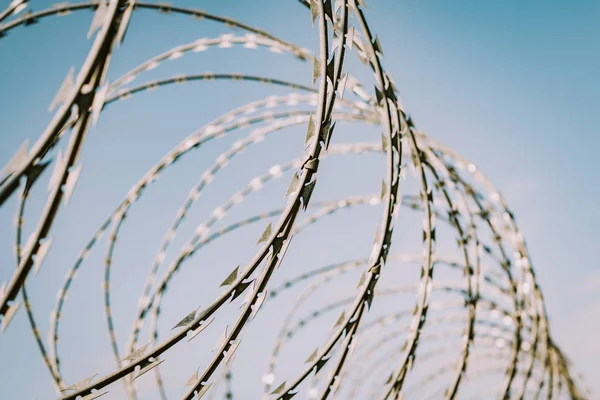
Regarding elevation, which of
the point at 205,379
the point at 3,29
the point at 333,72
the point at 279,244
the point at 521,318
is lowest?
the point at 205,379

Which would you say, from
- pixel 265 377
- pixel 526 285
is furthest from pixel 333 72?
pixel 265 377

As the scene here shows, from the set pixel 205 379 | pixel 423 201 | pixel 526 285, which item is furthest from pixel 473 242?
pixel 205 379

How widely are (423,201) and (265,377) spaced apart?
15.5 ft

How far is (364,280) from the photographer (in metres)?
2.65

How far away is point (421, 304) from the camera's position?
3.15 m

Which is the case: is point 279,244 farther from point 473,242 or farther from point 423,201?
point 473,242

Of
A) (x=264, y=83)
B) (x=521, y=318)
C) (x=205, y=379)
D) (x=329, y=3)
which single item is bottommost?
(x=205, y=379)

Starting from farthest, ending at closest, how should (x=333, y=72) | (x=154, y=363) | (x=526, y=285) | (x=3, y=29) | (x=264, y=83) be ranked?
(x=264, y=83) → (x=526, y=285) → (x=3, y=29) → (x=333, y=72) → (x=154, y=363)

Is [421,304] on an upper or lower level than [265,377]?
lower

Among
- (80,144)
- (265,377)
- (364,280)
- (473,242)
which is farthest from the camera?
(265,377)

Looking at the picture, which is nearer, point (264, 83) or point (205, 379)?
point (205, 379)

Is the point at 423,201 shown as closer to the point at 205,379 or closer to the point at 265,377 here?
the point at 205,379

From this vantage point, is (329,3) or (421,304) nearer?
(329,3)

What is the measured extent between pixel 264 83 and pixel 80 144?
11.4ft
